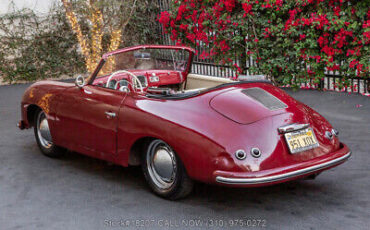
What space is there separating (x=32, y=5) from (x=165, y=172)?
11.6m

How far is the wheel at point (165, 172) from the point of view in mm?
4176

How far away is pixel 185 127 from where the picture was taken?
4.03m

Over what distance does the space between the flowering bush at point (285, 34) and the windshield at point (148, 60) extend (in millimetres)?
4250

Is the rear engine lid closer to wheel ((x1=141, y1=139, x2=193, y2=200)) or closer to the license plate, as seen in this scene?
the license plate

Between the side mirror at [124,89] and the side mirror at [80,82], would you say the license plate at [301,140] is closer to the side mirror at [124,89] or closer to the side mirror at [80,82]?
the side mirror at [124,89]

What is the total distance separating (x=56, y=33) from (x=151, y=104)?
1068 cm

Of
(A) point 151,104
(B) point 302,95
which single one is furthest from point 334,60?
(A) point 151,104

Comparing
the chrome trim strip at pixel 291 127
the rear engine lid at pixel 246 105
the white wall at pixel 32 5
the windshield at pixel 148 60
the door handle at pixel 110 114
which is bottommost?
the chrome trim strip at pixel 291 127

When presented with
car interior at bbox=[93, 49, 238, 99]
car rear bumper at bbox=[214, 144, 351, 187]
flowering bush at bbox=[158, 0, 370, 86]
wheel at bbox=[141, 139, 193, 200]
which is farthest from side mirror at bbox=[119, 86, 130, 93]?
flowering bush at bbox=[158, 0, 370, 86]

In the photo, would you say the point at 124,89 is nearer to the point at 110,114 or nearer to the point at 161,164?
the point at 110,114

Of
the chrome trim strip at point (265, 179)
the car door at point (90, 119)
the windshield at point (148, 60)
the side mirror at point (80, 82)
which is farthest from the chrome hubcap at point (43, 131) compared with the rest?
the chrome trim strip at point (265, 179)

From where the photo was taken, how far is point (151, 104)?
445 centimetres

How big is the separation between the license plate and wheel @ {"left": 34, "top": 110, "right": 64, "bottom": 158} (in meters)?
3.10

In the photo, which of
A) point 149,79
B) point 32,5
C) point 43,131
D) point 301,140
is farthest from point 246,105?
point 32,5
